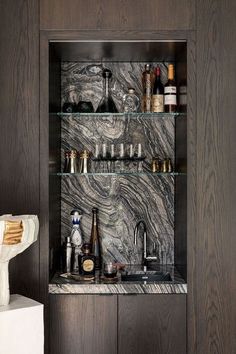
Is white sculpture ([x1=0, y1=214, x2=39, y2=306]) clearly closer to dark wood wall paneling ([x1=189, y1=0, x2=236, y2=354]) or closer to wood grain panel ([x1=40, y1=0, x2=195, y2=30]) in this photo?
dark wood wall paneling ([x1=189, y1=0, x2=236, y2=354])

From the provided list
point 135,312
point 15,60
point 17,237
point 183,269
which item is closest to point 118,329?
point 135,312

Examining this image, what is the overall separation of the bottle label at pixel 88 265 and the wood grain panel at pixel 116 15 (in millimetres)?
1298

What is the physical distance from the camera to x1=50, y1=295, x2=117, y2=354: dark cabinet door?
8.77ft

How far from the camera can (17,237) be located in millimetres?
2182

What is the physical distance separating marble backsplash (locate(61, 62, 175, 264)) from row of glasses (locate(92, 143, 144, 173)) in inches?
1.8

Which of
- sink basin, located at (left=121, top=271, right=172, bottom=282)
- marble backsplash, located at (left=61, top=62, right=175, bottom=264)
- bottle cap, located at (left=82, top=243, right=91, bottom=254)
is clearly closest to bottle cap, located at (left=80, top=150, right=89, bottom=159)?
marble backsplash, located at (left=61, top=62, right=175, bottom=264)

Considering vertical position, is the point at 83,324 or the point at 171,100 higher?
the point at 171,100

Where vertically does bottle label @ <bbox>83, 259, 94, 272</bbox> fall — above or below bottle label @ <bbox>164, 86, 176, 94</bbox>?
below

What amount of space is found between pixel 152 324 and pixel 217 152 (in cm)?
100

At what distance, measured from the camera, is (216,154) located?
269cm

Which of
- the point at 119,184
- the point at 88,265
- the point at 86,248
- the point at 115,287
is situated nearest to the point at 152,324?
the point at 115,287

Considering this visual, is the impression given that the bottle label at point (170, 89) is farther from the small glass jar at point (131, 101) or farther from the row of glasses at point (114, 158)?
the row of glasses at point (114, 158)

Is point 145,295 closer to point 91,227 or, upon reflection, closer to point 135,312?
point 135,312

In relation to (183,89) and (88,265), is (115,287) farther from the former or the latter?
(183,89)
